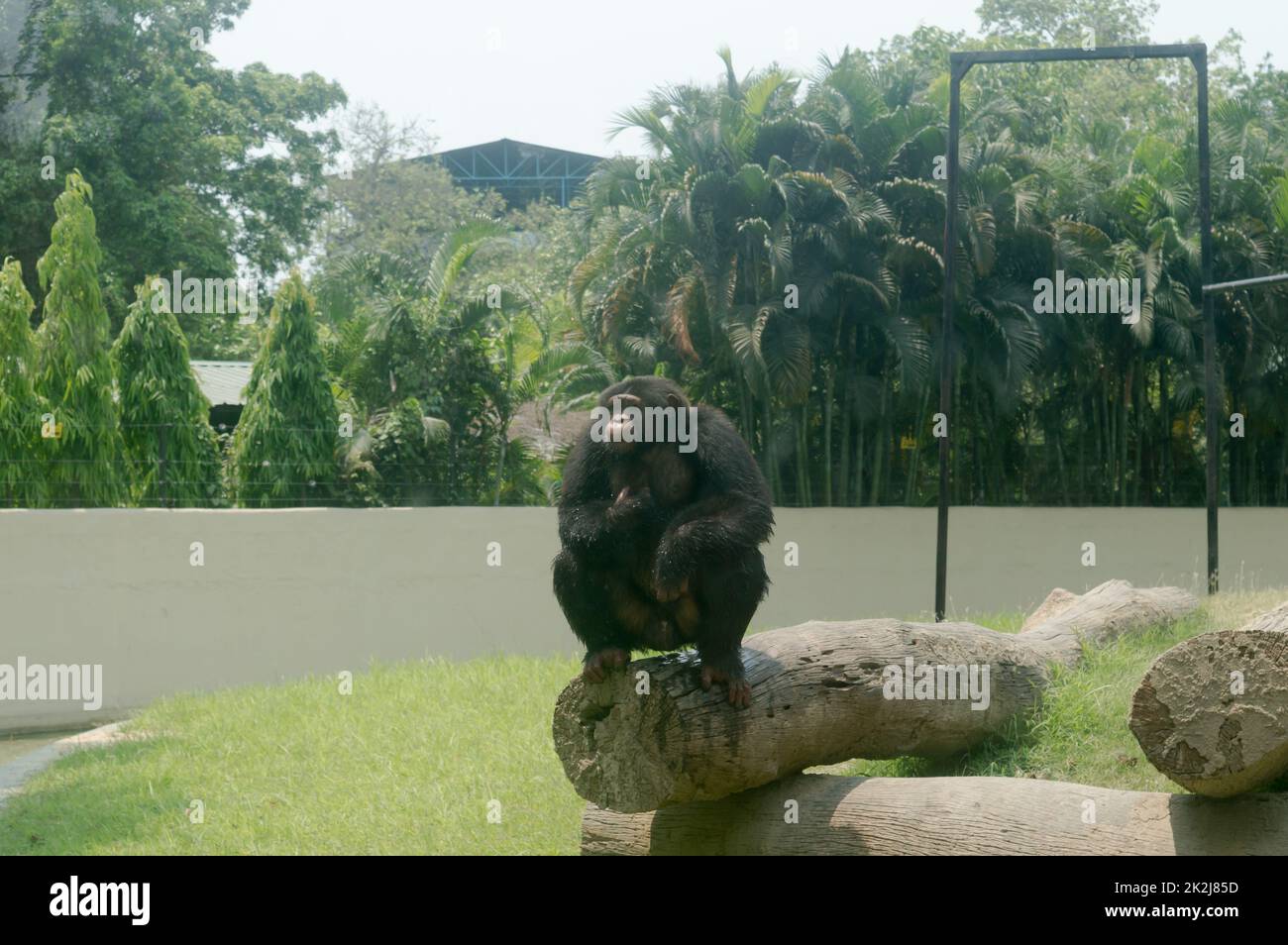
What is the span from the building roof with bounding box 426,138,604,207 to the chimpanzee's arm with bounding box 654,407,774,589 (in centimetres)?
4025

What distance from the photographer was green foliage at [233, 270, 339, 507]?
1605cm

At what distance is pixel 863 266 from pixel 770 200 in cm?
148

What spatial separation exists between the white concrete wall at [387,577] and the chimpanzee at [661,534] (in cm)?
1014

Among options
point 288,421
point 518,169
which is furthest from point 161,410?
point 518,169

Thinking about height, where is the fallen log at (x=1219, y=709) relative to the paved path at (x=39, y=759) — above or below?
above

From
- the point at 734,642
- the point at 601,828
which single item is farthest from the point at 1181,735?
the point at 601,828

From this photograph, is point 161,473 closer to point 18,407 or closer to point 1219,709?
point 18,407

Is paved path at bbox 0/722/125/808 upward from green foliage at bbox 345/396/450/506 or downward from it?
downward

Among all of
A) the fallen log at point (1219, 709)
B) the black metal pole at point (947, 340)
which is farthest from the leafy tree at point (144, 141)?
the fallen log at point (1219, 709)

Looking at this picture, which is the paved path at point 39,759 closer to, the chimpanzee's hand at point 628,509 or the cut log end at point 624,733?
the cut log end at point 624,733

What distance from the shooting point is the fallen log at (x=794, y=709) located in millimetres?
5375

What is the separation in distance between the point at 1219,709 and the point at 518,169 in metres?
43.2

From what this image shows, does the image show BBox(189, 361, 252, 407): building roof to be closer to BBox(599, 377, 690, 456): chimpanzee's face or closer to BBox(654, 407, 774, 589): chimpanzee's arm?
BBox(599, 377, 690, 456): chimpanzee's face


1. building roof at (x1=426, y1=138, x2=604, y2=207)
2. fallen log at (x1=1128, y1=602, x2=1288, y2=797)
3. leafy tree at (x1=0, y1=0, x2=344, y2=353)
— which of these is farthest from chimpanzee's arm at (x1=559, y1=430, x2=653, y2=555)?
building roof at (x1=426, y1=138, x2=604, y2=207)
